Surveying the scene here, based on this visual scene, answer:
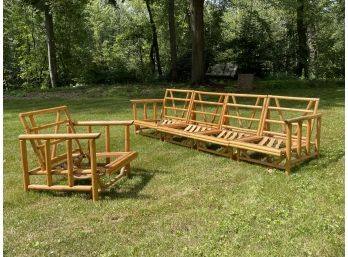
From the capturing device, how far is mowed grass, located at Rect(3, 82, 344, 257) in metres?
4.14

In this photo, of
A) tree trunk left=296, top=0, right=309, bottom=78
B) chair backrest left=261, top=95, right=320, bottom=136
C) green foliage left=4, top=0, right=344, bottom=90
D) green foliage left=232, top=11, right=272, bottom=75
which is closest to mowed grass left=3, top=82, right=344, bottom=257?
chair backrest left=261, top=95, right=320, bottom=136

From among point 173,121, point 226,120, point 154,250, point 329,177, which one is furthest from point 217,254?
point 173,121

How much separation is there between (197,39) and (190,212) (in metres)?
14.2

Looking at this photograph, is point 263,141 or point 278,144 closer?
point 278,144

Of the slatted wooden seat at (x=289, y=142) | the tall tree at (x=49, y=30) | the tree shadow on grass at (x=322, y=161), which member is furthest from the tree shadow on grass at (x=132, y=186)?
the tall tree at (x=49, y=30)

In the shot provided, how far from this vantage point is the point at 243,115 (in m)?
11.8

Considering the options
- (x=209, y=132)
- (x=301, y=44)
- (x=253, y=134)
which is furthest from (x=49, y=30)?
(x=253, y=134)

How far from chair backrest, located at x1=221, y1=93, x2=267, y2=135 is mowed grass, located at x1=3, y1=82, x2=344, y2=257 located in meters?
0.94

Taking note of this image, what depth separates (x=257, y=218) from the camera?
4.71 metres

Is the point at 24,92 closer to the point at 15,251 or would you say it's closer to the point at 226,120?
the point at 226,120

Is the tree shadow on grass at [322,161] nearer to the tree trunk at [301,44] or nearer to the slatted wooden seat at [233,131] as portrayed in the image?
the slatted wooden seat at [233,131]

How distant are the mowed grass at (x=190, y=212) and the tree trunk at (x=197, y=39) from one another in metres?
11.1

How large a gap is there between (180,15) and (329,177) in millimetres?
27900

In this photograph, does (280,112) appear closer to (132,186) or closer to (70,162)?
(132,186)
